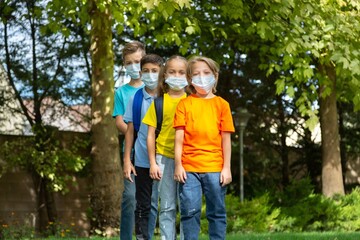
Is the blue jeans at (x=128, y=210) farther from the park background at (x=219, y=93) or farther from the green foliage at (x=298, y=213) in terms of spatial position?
the green foliage at (x=298, y=213)

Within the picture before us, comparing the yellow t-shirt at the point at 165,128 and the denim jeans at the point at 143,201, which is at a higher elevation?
the yellow t-shirt at the point at 165,128

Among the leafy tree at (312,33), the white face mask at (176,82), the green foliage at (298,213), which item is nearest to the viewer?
the white face mask at (176,82)

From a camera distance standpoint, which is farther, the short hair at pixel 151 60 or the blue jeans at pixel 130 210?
the short hair at pixel 151 60

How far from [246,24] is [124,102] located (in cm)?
942

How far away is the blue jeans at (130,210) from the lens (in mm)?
7082

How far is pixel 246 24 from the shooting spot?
16.5 meters

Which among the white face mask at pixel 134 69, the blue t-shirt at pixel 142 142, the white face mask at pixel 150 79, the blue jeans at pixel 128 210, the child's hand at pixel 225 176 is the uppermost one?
the white face mask at pixel 134 69

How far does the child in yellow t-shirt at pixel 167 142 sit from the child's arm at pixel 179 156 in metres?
0.23

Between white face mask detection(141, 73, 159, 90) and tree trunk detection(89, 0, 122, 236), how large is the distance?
23.2 feet

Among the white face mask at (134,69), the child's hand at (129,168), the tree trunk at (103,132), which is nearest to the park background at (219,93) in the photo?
the tree trunk at (103,132)

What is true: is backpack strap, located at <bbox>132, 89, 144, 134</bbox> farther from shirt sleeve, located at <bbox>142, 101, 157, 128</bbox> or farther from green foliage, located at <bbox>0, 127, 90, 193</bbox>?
green foliage, located at <bbox>0, 127, 90, 193</bbox>

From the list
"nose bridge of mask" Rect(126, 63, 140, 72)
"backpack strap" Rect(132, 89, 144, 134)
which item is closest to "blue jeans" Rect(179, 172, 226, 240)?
"backpack strap" Rect(132, 89, 144, 134)

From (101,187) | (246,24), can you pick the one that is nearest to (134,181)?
(101,187)

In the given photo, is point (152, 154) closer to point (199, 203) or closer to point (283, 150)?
point (199, 203)
